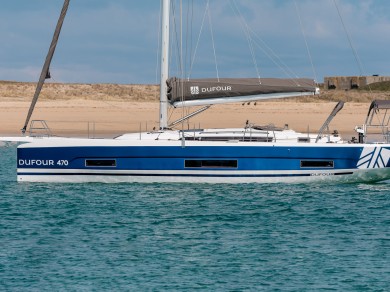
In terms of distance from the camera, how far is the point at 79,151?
101ft

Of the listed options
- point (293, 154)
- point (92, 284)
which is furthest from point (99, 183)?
point (92, 284)

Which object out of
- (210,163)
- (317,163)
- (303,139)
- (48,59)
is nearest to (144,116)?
(48,59)

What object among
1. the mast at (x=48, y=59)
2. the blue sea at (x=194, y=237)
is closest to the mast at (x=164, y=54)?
the blue sea at (x=194, y=237)

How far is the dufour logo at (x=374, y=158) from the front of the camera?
30859 millimetres

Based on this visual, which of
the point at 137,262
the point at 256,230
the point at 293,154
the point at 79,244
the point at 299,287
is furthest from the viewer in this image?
the point at 293,154

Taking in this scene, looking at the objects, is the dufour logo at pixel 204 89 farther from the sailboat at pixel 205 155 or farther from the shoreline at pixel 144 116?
the shoreline at pixel 144 116

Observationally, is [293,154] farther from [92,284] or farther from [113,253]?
[92,284]

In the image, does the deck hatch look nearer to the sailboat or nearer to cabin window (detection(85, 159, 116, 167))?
the sailboat

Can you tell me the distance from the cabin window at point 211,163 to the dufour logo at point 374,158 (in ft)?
12.8

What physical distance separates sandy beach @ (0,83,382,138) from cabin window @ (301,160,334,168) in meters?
22.7

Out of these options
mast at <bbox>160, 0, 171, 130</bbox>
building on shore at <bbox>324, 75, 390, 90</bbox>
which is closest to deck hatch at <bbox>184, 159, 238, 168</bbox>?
mast at <bbox>160, 0, 171, 130</bbox>

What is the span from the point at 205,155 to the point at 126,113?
3498 centimetres

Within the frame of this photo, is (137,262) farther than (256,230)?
No

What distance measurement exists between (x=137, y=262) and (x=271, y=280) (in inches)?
119
